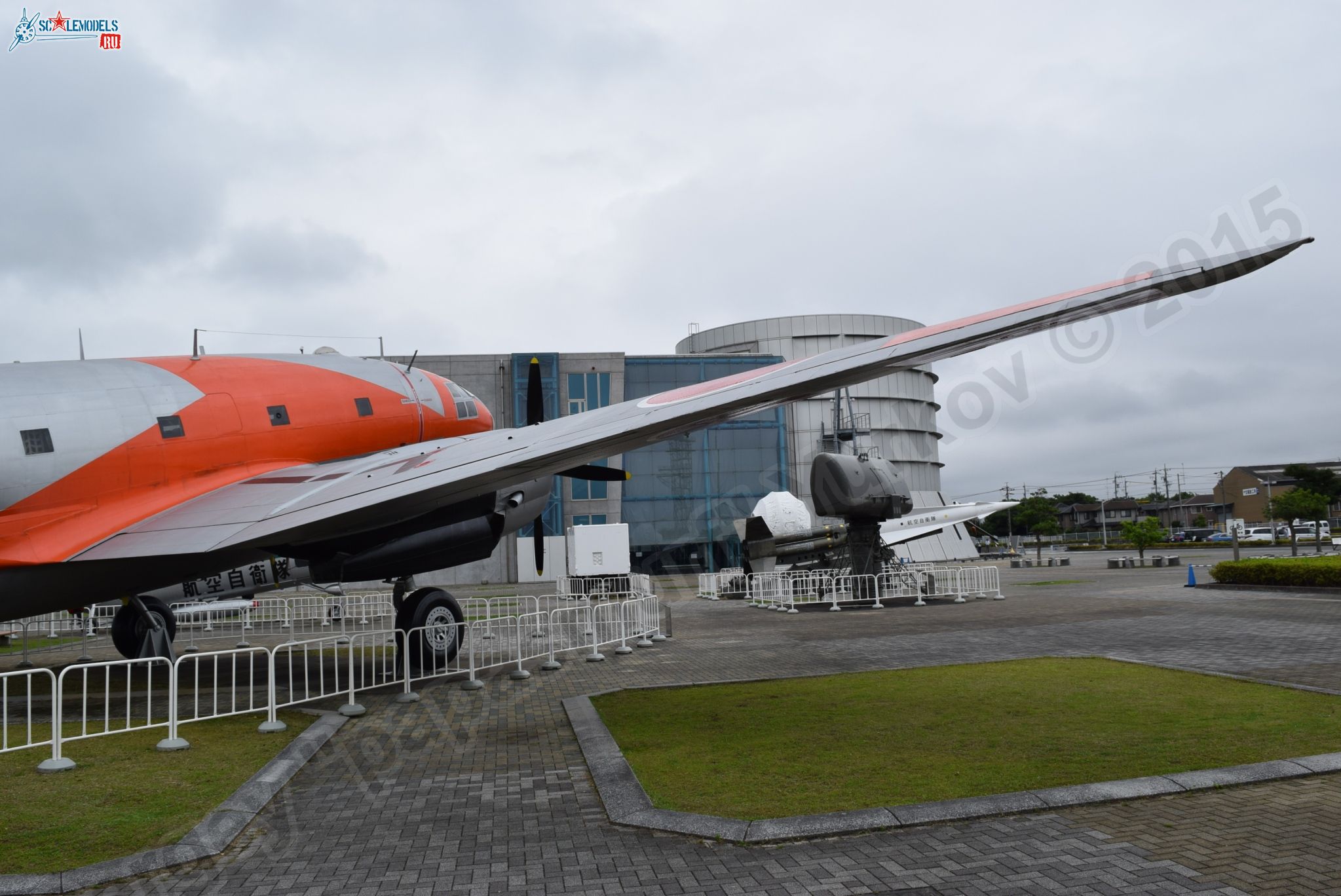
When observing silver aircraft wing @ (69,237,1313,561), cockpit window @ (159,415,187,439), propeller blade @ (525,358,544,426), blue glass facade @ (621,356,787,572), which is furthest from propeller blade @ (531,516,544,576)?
blue glass facade @ (621,356,787,572)

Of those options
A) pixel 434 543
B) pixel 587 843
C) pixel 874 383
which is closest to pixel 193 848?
pixel 587 843

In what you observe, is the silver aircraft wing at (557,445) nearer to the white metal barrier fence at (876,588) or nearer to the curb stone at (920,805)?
the curb stone at (920,805)

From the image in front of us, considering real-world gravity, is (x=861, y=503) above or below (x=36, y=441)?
below

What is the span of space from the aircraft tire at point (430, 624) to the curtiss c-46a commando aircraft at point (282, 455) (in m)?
1.23

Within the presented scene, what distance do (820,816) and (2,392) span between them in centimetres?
1043

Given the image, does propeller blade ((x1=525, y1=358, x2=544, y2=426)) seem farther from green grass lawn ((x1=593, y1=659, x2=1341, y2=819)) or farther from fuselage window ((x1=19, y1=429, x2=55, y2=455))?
fuselage window ((x1=19, y1=429, x2=55, y2=455))

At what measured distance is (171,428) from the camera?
11.1m

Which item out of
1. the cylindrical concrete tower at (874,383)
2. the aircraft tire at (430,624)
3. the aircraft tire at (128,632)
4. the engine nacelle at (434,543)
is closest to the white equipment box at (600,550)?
the aircraft tire at (128,632)

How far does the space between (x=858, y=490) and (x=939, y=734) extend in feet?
64.1

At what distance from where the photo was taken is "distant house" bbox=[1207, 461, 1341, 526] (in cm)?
11104

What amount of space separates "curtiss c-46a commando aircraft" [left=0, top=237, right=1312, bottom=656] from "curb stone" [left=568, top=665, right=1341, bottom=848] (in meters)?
3.54

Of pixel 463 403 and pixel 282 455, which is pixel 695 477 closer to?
pixel 463 403

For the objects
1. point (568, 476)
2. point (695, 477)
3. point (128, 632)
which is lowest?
point (128, 632)

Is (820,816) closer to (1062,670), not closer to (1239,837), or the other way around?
(1239,837)
